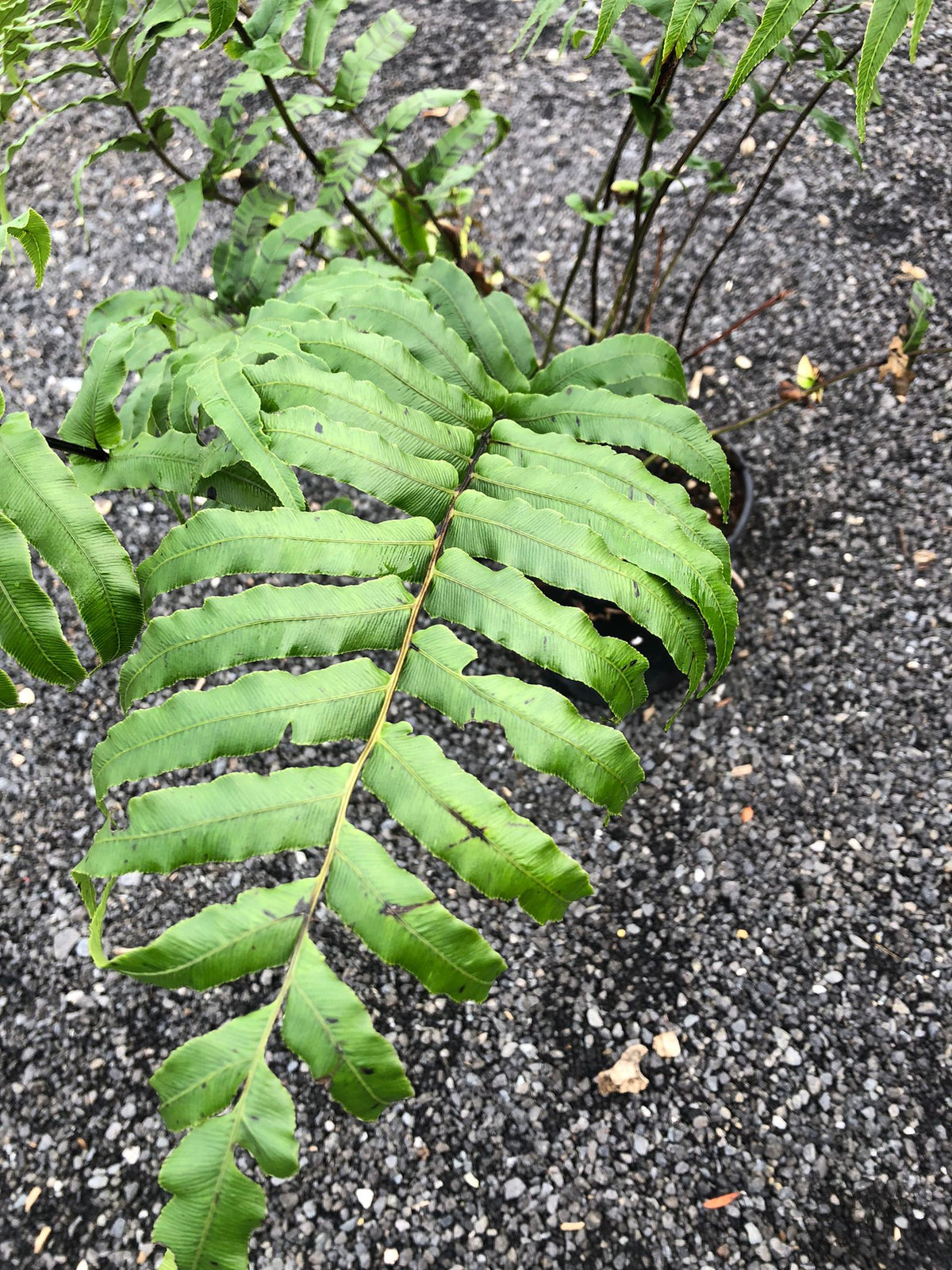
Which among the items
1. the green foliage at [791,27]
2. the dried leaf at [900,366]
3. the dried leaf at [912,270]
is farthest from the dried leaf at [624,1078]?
the dried leaf at [912,270]

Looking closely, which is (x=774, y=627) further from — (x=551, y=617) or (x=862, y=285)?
(x=551, y=617)

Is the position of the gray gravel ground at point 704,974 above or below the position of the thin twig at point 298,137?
below

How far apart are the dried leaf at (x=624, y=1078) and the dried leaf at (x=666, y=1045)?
25 mm

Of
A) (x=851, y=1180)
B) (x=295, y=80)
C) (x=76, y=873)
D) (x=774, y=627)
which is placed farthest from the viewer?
(x=295, y=80)

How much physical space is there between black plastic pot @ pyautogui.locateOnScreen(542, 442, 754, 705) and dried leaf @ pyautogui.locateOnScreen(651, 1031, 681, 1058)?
574mm

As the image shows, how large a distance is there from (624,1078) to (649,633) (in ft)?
2.34

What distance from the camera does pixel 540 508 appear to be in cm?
91

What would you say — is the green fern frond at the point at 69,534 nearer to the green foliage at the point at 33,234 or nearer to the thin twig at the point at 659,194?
the green foliage at the point at 33,234

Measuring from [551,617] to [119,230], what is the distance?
2147mm

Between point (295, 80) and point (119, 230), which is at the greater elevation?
point (295, 80)

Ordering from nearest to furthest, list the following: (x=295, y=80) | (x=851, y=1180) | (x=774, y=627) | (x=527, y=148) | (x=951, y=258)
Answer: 1. (x=851, y=1180)
2. (x=774, y=627)
3. (x=951, y=258)
4. (x=527, y=148)
5. (x=295, y=80)

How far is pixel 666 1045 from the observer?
1.36 metres

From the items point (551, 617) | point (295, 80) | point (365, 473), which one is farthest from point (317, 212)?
point (295, 80)

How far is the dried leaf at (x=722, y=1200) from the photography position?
124cm
